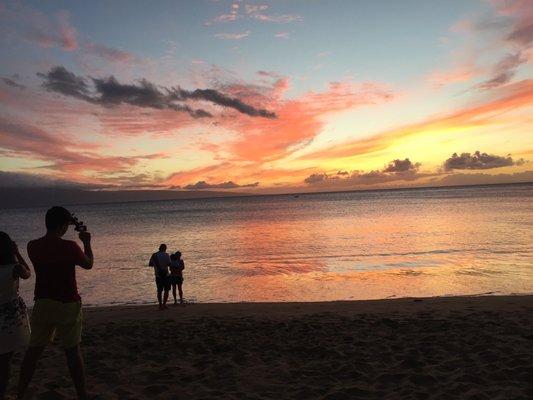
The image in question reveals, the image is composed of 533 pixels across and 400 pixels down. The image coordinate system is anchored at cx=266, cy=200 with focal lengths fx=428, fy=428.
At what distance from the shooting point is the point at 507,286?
54.3 ft

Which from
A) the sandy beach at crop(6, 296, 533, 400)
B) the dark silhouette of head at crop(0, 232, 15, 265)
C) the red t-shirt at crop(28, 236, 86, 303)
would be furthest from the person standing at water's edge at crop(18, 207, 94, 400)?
the sandy beach at crop(6, 296, 533, 400)

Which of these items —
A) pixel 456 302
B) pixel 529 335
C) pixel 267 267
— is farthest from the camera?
pixel 267 267

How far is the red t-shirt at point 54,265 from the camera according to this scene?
192 inches

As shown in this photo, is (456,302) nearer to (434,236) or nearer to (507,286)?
(507,286)

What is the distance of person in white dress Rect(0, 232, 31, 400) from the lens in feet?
16.4

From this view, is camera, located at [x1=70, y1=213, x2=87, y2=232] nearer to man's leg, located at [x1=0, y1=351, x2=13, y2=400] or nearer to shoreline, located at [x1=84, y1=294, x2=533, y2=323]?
man's leg, located at [x1=0, y1=351, x2=13, y2=400]

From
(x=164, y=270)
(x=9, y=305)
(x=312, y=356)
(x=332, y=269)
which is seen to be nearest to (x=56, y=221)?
(x=9, y=305)

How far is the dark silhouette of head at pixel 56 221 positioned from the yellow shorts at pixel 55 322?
0.83 meters

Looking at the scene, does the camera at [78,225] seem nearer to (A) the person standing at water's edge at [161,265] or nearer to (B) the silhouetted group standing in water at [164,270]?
(B) the silhouetted group standing in water at [164,270]

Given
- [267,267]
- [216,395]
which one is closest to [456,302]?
[216,395]

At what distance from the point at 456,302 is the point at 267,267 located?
43.1ft

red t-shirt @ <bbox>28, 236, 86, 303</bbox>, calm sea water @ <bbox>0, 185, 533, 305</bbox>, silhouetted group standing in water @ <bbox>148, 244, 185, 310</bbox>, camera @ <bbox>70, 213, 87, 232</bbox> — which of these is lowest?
calm sea water @ <bbox>0, 185, 533, 305</bbox>

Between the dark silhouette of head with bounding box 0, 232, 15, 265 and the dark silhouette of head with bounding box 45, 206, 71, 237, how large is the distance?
0.53 meters

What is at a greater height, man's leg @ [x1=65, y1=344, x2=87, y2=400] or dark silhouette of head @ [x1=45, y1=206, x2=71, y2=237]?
dark silhouette of head @ [x1=45, y1=206, x2=71, y2=237]
